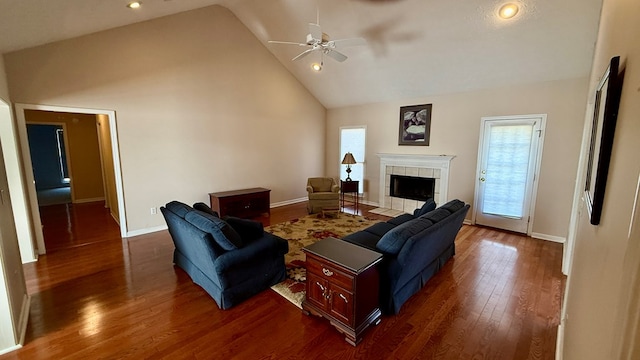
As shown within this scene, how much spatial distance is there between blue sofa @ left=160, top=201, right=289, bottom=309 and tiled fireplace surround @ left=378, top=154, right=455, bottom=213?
4.01 meters

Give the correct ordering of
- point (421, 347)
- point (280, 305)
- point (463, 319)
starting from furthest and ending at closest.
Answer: point (280, 305), point (463, 319), point (421, 347)

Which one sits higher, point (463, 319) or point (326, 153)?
point (326, 153)

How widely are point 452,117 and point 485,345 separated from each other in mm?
4373

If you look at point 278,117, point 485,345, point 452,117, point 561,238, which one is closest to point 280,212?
point 278,117

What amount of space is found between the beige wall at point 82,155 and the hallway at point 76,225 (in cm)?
53

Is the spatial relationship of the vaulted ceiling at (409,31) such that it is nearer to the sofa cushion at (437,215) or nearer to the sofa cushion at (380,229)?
the sofa cushion at (437,215)

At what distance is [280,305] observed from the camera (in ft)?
8.73

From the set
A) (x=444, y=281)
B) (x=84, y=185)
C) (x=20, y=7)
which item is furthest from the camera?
(x=84, y=185)

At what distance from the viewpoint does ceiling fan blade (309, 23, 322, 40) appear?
3244 millimetres

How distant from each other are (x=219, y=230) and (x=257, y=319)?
91 centimetres

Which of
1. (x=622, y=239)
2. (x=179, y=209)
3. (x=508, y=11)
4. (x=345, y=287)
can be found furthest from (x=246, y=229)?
(x=508, y=11)

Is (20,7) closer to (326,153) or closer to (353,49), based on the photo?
(353,49)

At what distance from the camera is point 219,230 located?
2.49m

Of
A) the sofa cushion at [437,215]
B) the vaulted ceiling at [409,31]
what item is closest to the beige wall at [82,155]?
the vaulted ceiling at [409,31]
